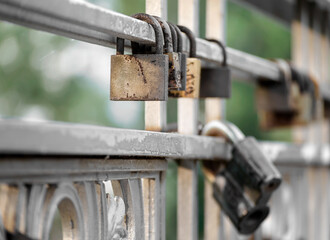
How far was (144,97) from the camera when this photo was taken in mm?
859

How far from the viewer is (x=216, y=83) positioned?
1.19 m

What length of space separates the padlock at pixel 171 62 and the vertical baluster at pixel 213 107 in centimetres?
42

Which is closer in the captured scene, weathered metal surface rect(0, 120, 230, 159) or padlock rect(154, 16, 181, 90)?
weathered metal surface rect(0, 120, 230, 159)

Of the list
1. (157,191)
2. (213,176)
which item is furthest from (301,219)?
(157,191)

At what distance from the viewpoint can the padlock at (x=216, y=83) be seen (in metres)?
1.18

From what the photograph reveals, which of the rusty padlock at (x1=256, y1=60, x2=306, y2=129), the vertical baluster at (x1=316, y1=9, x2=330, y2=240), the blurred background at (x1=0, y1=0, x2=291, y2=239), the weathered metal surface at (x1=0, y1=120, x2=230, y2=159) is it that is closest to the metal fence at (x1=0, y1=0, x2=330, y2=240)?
the weathered metal surface at (x1=0, y1=120, x2=230, y2=159)

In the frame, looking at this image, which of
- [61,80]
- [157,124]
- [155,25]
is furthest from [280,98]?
[61,80]

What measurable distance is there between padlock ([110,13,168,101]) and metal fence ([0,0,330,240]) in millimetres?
26

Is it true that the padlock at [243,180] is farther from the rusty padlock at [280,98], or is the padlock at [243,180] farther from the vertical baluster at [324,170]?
the vertical baluster at [324,170]

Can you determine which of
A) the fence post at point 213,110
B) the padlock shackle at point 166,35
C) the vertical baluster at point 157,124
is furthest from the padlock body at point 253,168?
the padlock shackle at point 166,35

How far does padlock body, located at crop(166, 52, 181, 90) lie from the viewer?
0.90m

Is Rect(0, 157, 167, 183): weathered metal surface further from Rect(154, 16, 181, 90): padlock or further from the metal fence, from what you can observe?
Rect(154, 16, 181, 90): padlock

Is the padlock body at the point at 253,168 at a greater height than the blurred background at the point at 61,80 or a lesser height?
lesser

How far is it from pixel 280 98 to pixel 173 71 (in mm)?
823
